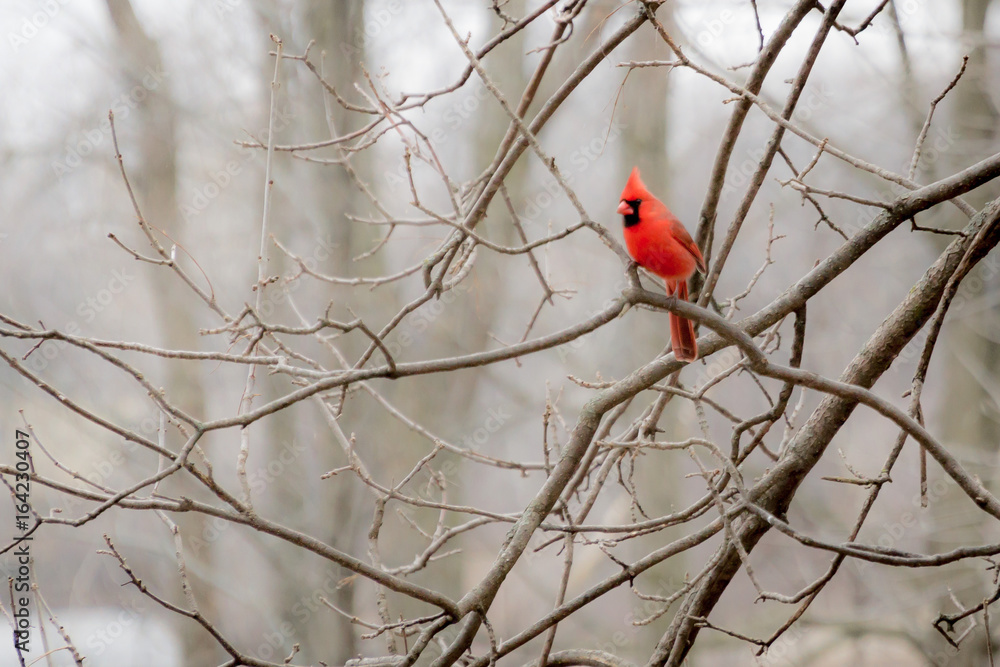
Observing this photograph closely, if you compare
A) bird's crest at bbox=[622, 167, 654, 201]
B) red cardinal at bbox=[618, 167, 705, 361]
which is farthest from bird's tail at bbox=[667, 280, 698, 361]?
bird's crest at bbox=[622, 167, 654, 201]

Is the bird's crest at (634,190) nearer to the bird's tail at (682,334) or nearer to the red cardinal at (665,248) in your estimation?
the red cardinal at (665,248)

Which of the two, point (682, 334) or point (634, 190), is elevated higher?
point (634, 190)

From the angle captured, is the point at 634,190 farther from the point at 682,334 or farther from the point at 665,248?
the point at 682,334

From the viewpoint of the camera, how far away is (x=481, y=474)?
9.34m

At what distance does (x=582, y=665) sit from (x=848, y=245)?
127 cm

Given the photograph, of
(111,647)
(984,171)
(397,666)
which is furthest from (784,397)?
(111,647)

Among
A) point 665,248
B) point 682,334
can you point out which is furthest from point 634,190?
point 682,334

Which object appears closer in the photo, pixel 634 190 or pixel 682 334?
pixel 682 334

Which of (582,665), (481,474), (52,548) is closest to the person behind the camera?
(582,665)

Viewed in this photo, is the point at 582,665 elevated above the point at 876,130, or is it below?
below

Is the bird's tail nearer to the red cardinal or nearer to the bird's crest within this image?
the red cardinal

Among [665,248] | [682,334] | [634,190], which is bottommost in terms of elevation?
[682,334]

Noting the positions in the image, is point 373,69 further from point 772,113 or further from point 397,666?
point 397,666

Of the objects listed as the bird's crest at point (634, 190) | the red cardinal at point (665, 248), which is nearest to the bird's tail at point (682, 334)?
the red cardinal at point (665, 248)
